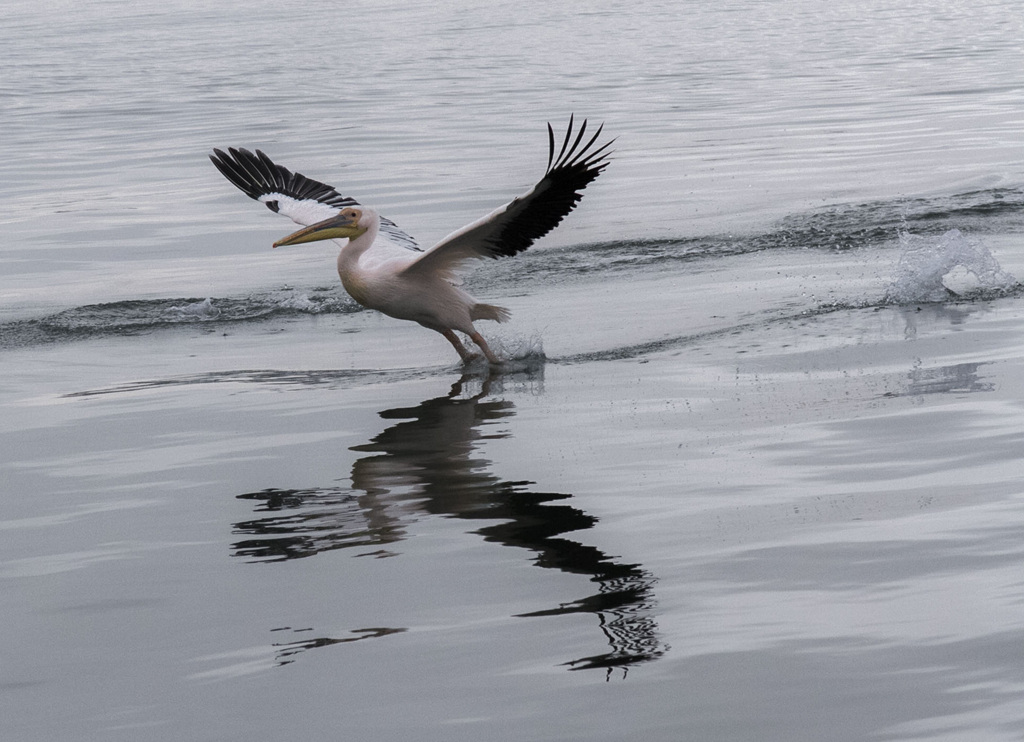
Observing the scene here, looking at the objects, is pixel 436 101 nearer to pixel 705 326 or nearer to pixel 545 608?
pixel 705 326

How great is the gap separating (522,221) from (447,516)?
2.96 metres

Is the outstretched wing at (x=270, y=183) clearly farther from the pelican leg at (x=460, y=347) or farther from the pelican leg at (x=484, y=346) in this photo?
the pelican leg at (x=484, y=346)

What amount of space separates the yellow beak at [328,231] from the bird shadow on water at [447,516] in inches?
77.3

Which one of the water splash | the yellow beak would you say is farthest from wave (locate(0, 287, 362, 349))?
the water splash

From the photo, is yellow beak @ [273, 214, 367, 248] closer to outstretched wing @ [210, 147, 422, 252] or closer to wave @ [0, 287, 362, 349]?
wave @ [0, 287, 362, 349]

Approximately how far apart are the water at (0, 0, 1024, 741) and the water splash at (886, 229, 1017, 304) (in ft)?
0.08

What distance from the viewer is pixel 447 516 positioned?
522cm

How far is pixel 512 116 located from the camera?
20250 millimetres

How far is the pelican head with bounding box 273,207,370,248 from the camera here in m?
8.38

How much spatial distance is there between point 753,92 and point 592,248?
464 inches

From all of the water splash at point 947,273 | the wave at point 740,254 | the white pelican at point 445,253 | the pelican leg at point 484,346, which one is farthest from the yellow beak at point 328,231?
the water splash at point 947,273

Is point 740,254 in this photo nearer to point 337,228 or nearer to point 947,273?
point 947,273

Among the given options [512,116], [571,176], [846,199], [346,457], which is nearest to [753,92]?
[512,116]

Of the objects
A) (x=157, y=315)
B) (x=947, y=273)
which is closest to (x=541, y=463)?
(x=947, y=273)
